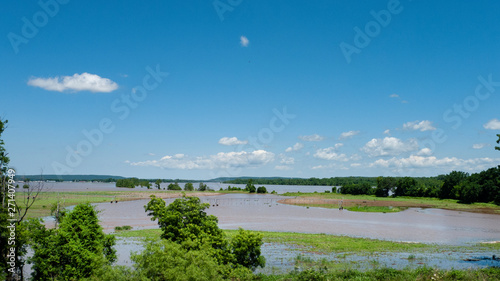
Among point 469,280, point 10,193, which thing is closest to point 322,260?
point 469,280

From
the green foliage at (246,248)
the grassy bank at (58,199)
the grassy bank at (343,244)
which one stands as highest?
the green foliage at (246,248)

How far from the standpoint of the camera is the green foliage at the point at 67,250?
843 inches

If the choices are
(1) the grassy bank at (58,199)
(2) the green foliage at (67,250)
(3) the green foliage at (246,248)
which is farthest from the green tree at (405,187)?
(2) the green foliage at (67,250)

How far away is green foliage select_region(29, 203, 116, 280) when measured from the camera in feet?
70.3

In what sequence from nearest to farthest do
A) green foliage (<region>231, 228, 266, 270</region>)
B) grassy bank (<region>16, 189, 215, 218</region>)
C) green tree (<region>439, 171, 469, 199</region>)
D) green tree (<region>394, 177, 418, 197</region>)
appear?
green foliage (<region>231, 228, 266, 270</region>) < grassy bank (<region>16, 189, 215, 218</region>) < green tree (<region>439, 171, 469, 199</region>) < green tree (<region>394, 177, 418, 197</region>)

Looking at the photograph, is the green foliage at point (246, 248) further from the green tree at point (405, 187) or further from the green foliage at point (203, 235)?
the green tree at point (405, 187)

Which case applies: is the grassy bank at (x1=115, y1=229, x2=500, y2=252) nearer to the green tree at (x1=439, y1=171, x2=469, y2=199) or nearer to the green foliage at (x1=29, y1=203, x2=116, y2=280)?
the green foliage at (x1=29, y1=203, x2=116, y2=280)

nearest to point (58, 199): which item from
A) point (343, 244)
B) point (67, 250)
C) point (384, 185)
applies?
point (67, 250)

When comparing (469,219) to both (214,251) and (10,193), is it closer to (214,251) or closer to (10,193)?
(214,251)

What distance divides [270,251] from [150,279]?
24.4 m

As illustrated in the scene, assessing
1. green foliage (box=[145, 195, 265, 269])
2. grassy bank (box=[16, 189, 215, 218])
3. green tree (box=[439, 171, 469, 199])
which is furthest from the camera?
green tree (box=[439, 171, 469, 199])

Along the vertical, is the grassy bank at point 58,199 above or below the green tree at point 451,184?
below

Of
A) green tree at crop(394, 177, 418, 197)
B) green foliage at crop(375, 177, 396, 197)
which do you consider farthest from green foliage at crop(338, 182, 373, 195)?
green tree at crop(394, 177, 418, 197)

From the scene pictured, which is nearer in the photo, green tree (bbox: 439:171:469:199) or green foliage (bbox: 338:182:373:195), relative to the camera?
green tree (bbox: 439:171:469:199)
